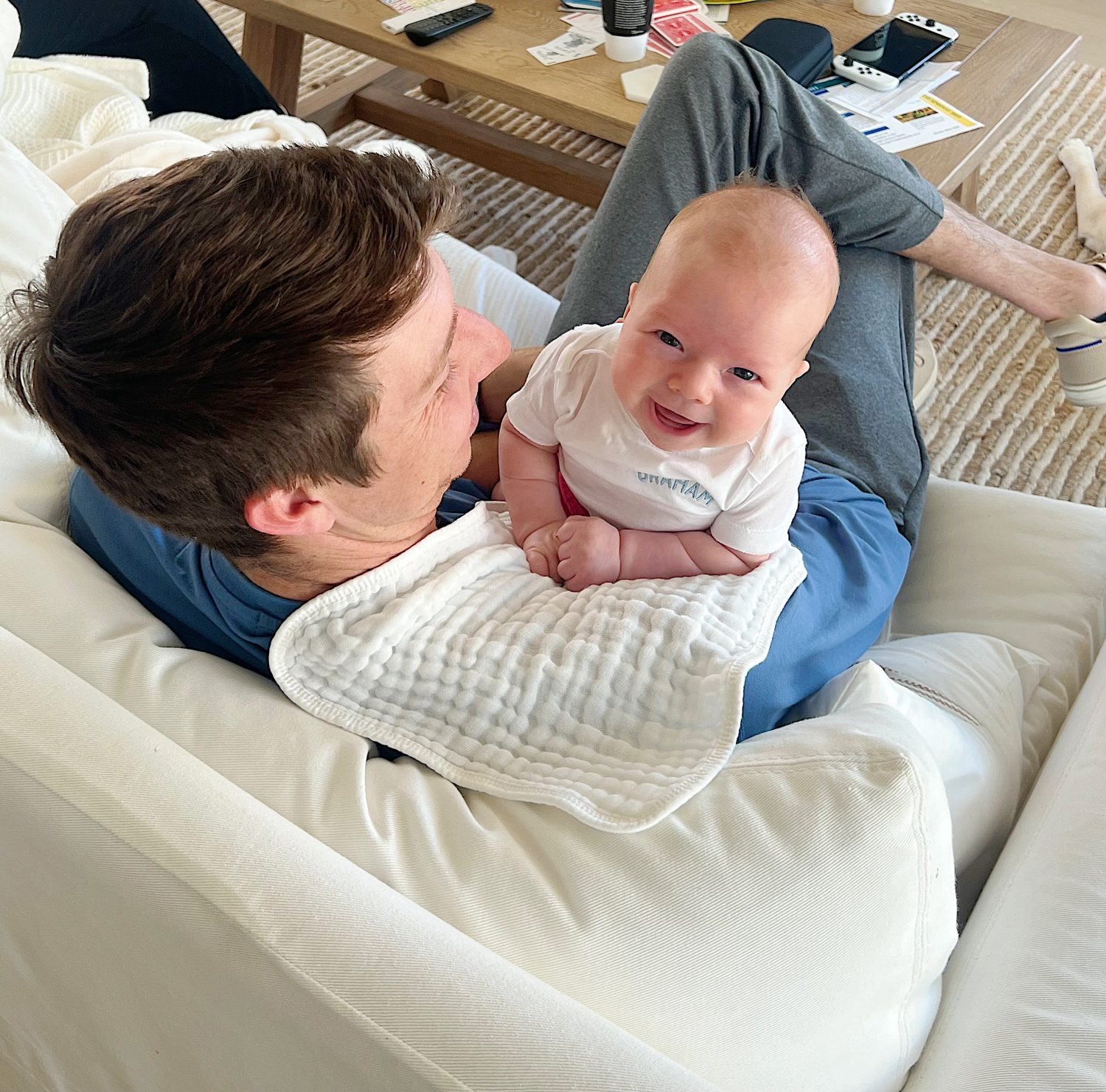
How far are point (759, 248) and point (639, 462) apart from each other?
27 centimetres

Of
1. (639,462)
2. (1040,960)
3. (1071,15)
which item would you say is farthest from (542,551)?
(1071,15)

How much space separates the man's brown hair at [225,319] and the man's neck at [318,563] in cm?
8

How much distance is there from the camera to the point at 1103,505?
6.54 feet

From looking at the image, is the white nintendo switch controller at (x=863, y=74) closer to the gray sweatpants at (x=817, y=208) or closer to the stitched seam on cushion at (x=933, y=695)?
the gray sweatpants at (x=817, y=208)

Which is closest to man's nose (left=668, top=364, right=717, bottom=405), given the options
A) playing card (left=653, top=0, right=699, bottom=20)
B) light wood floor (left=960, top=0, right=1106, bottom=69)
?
playing card (left=653, top=0, right=699, bottom=20)

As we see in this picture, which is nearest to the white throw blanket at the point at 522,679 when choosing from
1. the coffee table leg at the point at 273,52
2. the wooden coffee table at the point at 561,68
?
the wooden coffee table at the point at 561,68

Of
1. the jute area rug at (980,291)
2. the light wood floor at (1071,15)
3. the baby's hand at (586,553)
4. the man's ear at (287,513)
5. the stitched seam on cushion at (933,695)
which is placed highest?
the light wood floor at (1071,15)

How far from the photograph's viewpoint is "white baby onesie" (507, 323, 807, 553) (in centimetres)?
111

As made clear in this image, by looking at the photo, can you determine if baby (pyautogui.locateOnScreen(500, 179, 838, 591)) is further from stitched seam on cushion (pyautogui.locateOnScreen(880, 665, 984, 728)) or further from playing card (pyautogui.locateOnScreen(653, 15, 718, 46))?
playing card (pyautogui.locateOnScreen(653, 15, 718, 46))

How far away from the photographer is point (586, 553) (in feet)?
3.54

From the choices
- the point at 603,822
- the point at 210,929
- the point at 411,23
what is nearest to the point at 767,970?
the point at 603,822

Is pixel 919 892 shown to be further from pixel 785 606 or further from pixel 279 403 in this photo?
pixel 279 403

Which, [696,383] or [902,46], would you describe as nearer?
[696,383]

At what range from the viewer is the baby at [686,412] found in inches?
40.7
